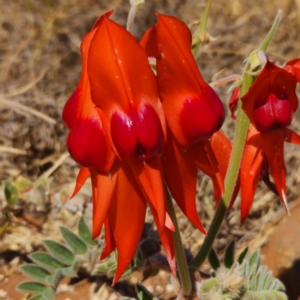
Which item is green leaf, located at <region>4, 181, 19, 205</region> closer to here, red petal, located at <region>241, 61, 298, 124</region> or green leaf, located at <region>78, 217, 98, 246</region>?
green leaf, located at <region>78, 217, 98, 246</region>

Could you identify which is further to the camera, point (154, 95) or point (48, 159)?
point (48, 159)

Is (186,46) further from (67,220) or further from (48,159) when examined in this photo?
(48,159)

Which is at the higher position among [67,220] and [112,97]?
[112,97]

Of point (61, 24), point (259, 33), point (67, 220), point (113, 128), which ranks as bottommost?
point (67, 220)

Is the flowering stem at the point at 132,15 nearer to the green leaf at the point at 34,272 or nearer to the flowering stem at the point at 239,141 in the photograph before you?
the flowering stem at the point at 239,141

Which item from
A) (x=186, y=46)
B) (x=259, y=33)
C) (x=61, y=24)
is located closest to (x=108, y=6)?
(x=61, y=24)

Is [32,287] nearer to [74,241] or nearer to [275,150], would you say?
[74,241]

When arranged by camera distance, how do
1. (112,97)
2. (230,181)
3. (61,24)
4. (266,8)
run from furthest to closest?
(266,8) → (61,24) → (230,181) → (112,97)
